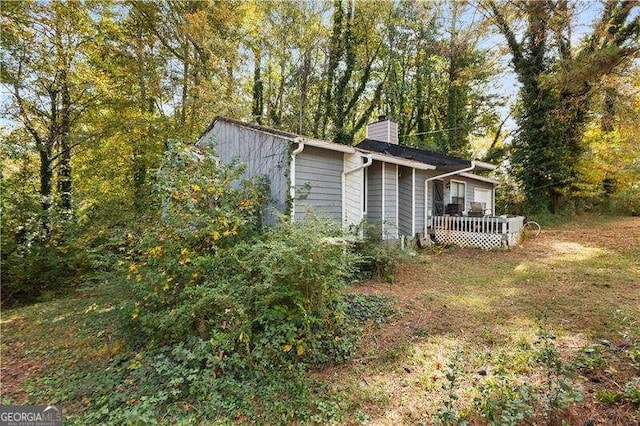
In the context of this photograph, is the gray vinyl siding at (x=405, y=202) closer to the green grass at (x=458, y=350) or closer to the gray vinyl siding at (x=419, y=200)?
the gray vinyl siding at (x=419, y=200)

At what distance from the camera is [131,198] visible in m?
9.60

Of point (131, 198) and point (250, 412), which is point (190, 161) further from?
point (131, 198)

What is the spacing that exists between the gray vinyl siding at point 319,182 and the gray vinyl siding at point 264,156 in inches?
12.9

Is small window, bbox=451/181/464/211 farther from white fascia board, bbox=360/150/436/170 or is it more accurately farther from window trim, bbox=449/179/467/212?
white fascia board, bbox=360/150/436/170

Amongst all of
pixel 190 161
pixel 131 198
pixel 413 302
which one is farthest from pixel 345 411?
pixel 131 198

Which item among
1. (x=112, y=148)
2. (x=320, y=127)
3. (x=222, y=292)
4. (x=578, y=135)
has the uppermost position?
(x=320, y=127)

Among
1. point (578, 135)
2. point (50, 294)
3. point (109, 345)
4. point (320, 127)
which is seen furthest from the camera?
point (320, 127)

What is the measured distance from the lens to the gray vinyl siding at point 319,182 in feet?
22.5

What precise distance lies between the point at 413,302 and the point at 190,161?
456cm

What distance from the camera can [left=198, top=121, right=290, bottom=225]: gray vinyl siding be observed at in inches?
268

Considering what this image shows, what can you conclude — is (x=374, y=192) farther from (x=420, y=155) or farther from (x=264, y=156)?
(x=420, y=155)

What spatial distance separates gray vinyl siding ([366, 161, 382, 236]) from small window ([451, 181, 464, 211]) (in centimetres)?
514

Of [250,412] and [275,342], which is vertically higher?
[275,342]

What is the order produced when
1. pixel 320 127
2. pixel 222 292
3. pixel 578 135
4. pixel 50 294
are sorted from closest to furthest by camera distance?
pixel 222 292
pixel 50 294
pixel 578 135
pixel 320 127
